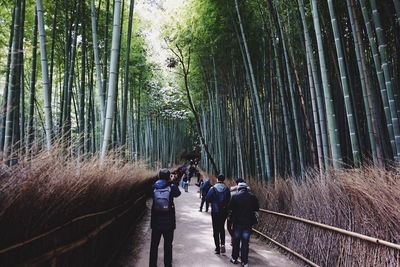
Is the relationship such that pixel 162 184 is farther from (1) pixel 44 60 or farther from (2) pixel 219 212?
(1) pixel 44 60

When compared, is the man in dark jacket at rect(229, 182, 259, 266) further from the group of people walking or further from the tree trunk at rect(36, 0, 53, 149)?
the tree trunk at rect(36, 0, 53, 149)

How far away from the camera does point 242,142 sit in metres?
9.46

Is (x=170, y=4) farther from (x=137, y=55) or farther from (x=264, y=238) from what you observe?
(x=264, y=238)

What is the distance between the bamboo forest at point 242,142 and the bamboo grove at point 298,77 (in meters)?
0.03

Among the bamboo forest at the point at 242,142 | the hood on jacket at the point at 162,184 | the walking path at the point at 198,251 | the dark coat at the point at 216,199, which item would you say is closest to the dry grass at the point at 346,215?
the bamboo forest at the point at 242,142

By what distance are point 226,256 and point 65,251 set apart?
2.81 metres

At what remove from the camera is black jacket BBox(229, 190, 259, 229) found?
4.24m

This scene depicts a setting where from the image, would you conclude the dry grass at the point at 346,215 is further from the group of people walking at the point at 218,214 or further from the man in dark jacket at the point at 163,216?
the man in dark jacket at the point at 163,216

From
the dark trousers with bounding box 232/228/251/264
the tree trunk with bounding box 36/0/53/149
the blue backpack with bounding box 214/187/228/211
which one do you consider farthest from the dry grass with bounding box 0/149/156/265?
the blue backpack with bounding box 214/187/228/211

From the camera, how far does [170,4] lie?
1040 cm

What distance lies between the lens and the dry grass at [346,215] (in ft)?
8.86

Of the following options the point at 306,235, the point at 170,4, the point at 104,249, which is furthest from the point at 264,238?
the point at 170,4

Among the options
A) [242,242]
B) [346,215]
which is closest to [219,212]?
[242,242]

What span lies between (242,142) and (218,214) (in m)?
4.74
